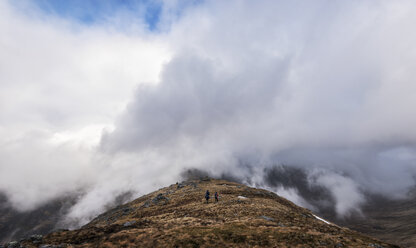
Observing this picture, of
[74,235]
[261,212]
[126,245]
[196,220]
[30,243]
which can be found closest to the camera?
[126,245]

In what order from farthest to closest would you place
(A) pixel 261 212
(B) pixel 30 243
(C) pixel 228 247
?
1. (A) pixel 261 212
2. (B) pixel 30 243
3. (C) pixel 228 247

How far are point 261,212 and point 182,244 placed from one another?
23320 mm

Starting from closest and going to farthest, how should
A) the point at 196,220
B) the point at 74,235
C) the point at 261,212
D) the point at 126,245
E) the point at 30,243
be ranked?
the point at 126,245 < the point at 30,243 < the point at 74,235 < the point at 196,220 < the point at 261,212

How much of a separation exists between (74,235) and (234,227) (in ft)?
95.6

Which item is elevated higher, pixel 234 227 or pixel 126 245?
pixel 234 227

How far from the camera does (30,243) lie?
1410 inches

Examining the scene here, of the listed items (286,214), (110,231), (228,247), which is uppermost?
(286,214)

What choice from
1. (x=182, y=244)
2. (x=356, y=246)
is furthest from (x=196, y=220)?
(x=356, y=246)

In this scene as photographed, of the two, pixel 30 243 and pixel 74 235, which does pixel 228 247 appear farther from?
pixel 30 243

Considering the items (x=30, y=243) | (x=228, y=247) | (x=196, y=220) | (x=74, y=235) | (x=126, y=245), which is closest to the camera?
(x=228, y=247)

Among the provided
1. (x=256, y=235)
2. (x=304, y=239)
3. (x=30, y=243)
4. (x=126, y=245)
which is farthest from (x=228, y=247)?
(x=30, y=243)

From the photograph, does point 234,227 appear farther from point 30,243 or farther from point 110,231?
point 30,243

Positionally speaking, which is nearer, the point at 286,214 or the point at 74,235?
the point at 74,235

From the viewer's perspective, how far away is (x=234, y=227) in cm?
3781
